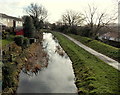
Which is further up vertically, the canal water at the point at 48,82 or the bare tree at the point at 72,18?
the bare tree at the point at 72,18

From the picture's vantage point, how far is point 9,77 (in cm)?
874

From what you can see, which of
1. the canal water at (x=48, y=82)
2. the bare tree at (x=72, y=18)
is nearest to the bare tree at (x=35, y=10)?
the bare tree at (x=72, y=18)

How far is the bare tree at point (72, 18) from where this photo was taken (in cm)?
6742

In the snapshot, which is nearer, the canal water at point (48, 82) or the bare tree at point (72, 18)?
the canal water at point (48, 82)

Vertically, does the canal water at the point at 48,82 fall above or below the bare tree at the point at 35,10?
below

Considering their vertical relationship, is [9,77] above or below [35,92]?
above

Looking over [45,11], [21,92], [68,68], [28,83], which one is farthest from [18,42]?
[45,11]

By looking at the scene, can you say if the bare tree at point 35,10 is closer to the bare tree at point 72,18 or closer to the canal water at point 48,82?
the bare tree at point 72,18

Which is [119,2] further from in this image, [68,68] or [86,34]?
[86,34]

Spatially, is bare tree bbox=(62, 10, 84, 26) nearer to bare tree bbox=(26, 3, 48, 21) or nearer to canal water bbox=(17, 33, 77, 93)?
bare tree bbox=(26, 3, 48, 21)

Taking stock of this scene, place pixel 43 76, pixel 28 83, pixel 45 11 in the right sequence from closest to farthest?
1. pixel 28 83
2. pixel 43 76
3. pixel 45 11

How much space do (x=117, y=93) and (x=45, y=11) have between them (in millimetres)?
64253

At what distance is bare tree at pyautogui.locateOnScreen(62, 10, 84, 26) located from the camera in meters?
67.4

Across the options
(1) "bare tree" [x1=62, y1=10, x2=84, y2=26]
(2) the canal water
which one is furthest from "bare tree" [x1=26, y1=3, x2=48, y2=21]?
(2) the canal water
